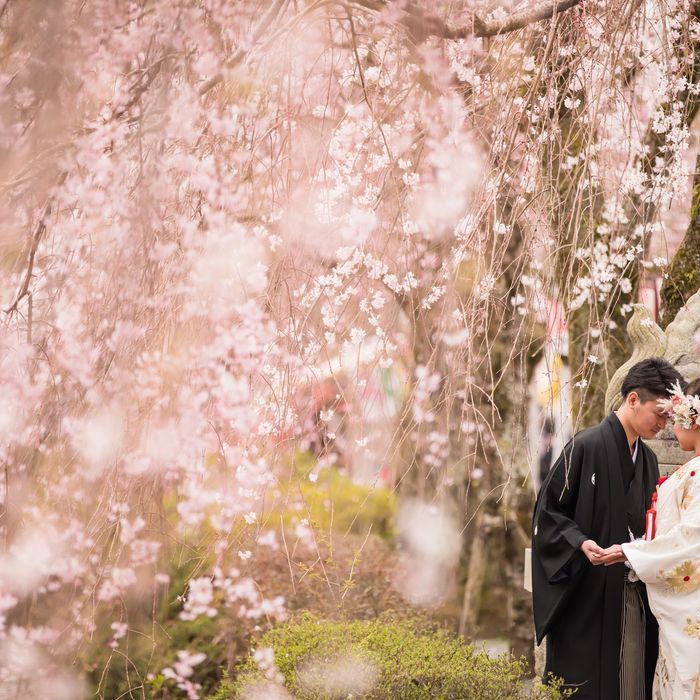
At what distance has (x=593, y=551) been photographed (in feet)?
10.4

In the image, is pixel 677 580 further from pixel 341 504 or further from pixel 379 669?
pixel 341 504

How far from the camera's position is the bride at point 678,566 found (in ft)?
9.86

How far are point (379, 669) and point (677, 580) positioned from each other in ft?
3.63

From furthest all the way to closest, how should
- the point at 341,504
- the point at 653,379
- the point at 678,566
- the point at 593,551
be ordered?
the point at 341,504 → the point at 653,379 → the point at 593,551 → the point at 678,566

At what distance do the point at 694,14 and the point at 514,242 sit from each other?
5.99ft

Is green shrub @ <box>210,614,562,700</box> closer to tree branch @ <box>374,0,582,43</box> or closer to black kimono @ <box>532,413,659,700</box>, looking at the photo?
black kimono @ <box>532,413,659,700</box>

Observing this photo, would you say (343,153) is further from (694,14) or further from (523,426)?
(523,426)

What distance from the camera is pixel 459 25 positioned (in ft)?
10.7

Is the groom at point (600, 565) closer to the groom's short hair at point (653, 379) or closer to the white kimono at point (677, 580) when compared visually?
the groom's short hair at point (653, 379)

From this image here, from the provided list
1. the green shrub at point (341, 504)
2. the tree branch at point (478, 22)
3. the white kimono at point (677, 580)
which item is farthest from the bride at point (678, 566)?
the green shrub at point (341, 504)

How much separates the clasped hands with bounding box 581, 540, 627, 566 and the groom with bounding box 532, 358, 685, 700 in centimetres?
11

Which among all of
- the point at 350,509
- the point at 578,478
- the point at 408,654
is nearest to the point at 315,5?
the point at 578,478

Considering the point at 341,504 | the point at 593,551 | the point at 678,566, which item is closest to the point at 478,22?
the point at 593,551

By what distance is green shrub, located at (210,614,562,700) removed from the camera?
311 centimetres
